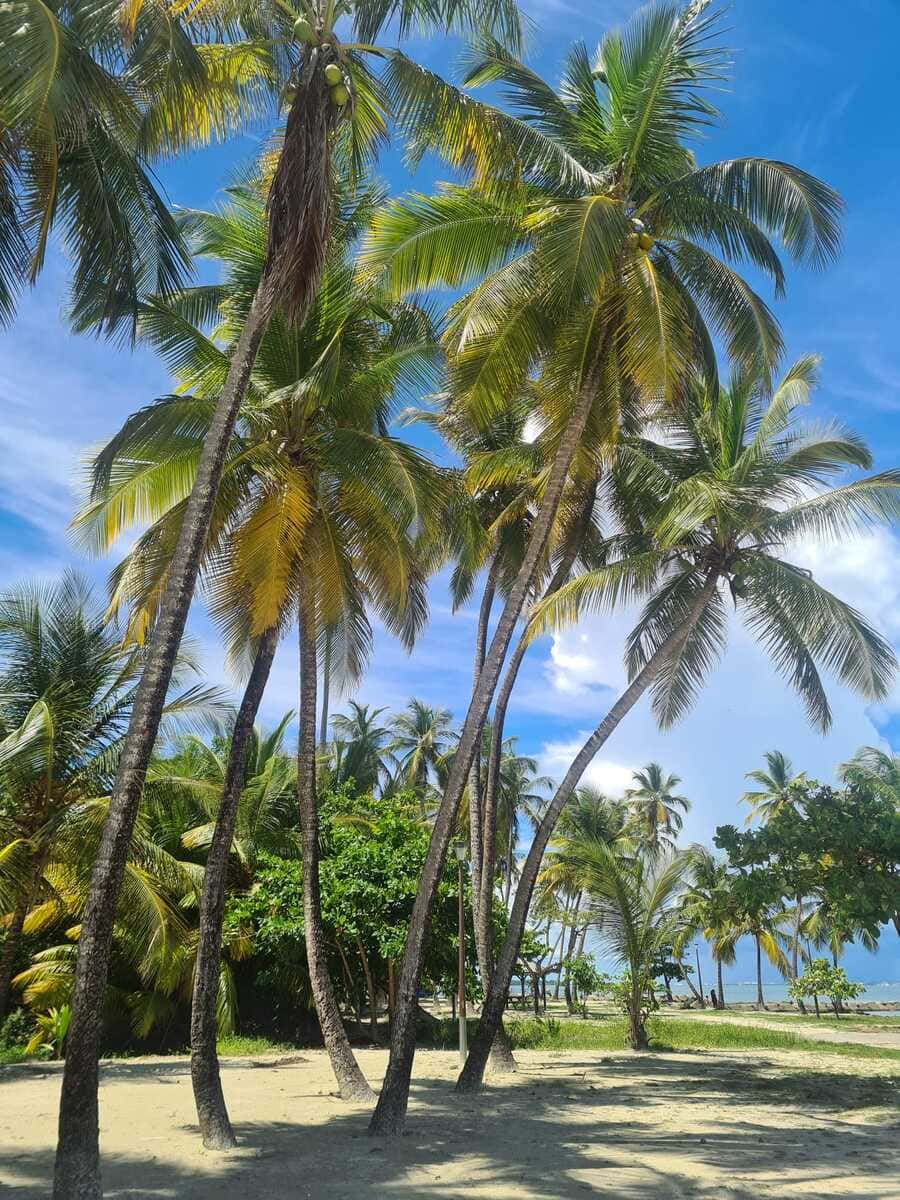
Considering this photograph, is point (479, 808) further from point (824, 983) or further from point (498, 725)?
point (824, 983)

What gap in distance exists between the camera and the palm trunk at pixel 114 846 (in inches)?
238

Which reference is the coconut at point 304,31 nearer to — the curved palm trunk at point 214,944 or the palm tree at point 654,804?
the curved palm trunk at point 214,944

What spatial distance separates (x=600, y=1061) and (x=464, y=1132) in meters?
9.38

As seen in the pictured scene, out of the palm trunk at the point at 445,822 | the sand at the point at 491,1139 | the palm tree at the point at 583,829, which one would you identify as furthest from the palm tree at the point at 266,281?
the palm tree at the point at 583,829

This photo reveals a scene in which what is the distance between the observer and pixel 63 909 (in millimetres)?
17953

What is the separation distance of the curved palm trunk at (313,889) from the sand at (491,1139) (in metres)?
0.50

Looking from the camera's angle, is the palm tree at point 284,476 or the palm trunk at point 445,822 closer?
the palm trunk at point 445,822

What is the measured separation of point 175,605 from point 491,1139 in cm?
626

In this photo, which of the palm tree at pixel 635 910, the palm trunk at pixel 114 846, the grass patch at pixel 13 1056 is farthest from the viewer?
the palm tree at pixel 635 910

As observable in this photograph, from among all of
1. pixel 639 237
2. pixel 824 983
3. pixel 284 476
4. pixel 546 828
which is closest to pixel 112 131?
pixel 284 476

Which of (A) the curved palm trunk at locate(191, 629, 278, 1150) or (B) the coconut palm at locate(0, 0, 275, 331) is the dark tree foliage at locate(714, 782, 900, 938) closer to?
(A) the curved palm trunk at locate(191, 629, 278, 1150)

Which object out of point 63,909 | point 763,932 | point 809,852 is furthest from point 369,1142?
point 763,932

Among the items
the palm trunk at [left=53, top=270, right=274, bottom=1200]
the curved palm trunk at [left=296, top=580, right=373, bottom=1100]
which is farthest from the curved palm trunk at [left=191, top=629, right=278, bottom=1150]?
the palm trunk at [left=53, top=270, right=274, bottom=1200]

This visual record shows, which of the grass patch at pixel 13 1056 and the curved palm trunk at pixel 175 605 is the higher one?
the curved palm trunk at pixel 175 605
